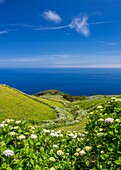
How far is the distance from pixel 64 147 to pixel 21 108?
39195 mm

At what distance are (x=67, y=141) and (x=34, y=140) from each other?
206 centimetres

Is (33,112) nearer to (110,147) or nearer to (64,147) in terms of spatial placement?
(64,147)

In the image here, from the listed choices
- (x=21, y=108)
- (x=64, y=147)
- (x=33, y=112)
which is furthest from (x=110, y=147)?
(x=21, y=108)

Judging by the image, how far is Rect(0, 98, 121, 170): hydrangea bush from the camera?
799cm

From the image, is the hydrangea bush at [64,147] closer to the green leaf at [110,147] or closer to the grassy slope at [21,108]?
the green leaf at [110,147]

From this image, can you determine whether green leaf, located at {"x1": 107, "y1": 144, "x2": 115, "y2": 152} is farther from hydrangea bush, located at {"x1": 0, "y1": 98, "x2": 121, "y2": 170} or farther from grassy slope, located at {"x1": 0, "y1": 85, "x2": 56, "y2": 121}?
grassy slope, located at {"x1": 0, "y1": 85, "x2": 56, "y2": 121}

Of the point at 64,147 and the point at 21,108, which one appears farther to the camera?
the point at 21,108

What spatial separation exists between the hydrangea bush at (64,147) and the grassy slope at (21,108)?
1347 inches

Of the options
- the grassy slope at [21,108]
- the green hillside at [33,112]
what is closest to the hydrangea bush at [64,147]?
the green hillside at [33,112]

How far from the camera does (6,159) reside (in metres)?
7.72

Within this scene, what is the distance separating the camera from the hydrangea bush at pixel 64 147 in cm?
799

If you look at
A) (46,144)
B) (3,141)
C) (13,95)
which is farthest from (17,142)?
(13,95)

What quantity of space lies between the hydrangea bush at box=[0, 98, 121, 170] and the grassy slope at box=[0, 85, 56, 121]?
3421 cm

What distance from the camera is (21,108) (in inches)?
1922
